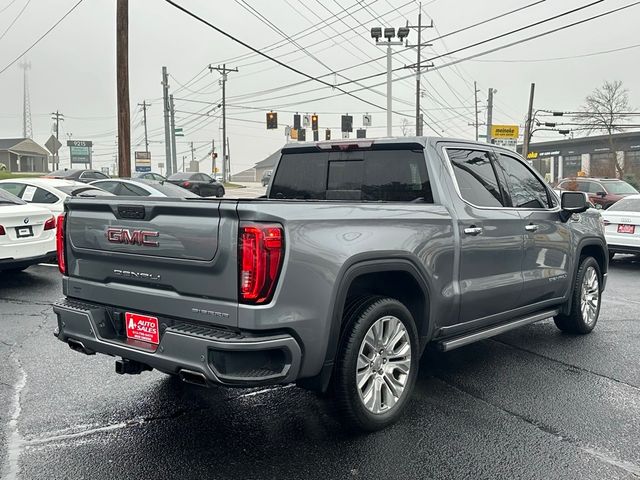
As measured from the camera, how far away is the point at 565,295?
5.91 metres

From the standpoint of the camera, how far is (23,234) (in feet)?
28.1

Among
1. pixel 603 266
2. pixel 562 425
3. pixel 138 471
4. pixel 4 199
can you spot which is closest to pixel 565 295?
pixel 603 266

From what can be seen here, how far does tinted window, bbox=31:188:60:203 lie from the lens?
11031mm

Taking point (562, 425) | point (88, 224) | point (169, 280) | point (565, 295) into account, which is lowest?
point (562, 425)

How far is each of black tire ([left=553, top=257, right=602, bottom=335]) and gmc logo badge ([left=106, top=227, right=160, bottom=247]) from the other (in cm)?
440

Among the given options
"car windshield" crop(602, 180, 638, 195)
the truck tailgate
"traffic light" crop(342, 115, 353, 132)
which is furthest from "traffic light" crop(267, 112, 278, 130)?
the truck tailgate

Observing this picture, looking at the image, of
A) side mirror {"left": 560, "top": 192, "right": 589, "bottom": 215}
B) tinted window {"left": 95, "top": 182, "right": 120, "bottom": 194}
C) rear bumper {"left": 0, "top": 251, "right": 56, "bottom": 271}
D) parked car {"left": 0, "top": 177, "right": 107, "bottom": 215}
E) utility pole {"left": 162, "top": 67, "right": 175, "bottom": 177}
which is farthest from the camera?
utility pole {"left": 162, "top": 67, "right": 175, "bottom": 177}

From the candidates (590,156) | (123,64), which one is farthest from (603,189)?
(590,156)

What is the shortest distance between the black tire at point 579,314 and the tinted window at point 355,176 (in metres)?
2.50

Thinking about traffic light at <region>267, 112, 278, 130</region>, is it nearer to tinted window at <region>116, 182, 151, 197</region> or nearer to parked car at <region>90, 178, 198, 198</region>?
parked car at <region>90, 178, 198, 198</region>

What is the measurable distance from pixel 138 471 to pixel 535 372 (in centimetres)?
335

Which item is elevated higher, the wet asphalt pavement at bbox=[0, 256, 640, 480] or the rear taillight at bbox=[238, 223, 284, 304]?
the rear taillight at bbox=[238, 223, 284, 304]

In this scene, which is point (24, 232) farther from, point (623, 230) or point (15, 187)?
point (623, 230)

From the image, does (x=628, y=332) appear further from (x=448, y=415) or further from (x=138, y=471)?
(x=138, y=471)
